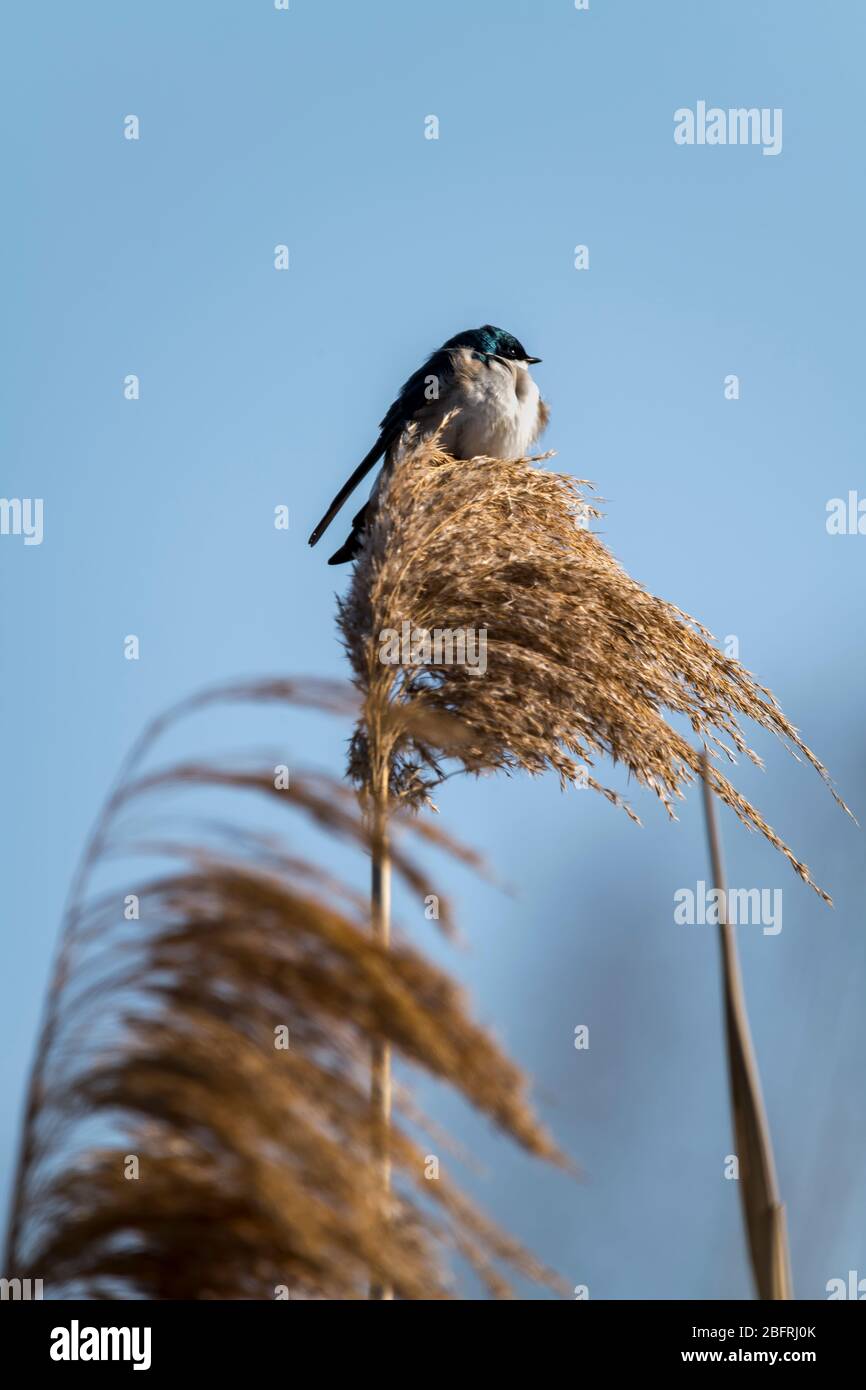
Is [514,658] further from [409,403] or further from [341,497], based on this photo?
[409,403]

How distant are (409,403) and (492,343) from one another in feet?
1.34

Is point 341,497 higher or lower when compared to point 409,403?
lower

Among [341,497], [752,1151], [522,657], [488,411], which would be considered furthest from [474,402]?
[752,1151]

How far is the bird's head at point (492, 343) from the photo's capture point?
547 cm

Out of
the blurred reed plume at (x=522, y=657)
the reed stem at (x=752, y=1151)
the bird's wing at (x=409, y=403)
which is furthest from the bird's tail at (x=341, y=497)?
the reed stem at (x=752, y=1151)

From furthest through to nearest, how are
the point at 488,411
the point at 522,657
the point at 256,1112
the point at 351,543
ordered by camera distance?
the point at 488,411
the point at 351,543
the point at 522,657
the point at 256,1112

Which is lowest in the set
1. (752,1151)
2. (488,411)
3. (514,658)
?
(752,1151)

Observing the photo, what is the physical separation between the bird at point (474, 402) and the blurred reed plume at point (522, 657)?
6.80 ft

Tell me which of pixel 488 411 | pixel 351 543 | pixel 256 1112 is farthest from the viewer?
pixel 488 411

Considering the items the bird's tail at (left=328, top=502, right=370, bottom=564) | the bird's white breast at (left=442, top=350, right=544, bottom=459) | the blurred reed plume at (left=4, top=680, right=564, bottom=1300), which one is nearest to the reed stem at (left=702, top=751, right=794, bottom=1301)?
the blurred reed plume at (left=4, top=680, right=564, bottom=1300)

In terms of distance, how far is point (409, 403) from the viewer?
5.38 meters

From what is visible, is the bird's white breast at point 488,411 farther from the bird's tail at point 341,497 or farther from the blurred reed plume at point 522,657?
the blurred reed plume at point 522,657

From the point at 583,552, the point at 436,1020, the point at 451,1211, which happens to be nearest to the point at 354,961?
the point at 436,1020
